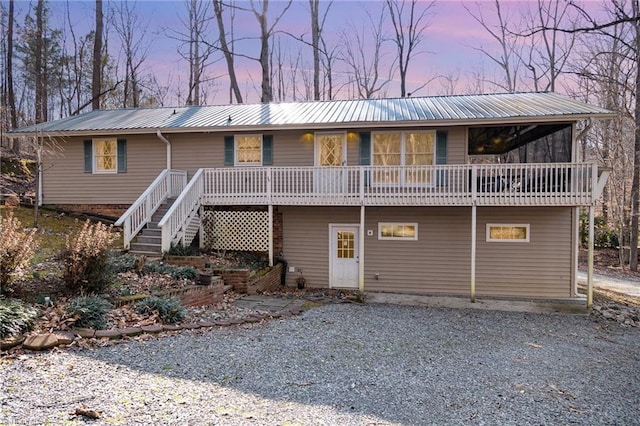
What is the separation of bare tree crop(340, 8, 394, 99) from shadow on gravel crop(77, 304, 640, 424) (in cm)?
2139

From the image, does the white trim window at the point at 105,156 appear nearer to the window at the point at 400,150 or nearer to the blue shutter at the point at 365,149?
the blue shutter at the point at 365,149

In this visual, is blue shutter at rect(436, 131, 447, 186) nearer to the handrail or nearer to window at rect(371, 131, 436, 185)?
window at rect(371, 131, 436, 185)

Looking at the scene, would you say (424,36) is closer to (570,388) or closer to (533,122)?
(533,122)

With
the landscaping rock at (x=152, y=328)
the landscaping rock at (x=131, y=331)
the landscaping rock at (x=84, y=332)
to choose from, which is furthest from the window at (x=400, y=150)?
the landscaping rock at (x=84, y=332)

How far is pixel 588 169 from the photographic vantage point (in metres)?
9.81

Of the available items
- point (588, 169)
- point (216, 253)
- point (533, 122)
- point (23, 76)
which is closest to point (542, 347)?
point (588, 169)

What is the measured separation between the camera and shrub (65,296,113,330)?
220 inches

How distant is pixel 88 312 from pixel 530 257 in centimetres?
1103

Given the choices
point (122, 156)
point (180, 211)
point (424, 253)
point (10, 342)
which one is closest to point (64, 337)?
point (10, 342)

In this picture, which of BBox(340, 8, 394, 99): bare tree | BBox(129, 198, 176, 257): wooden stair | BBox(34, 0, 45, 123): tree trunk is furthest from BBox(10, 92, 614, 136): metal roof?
BBox(34, 0, 45, 123): tree trunk

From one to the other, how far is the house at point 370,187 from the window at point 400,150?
1.4 inches

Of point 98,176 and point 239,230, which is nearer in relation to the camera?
point 239,230

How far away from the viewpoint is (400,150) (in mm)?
11781

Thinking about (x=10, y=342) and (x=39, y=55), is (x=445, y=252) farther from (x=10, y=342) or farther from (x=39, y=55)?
(x=39, y=55)
